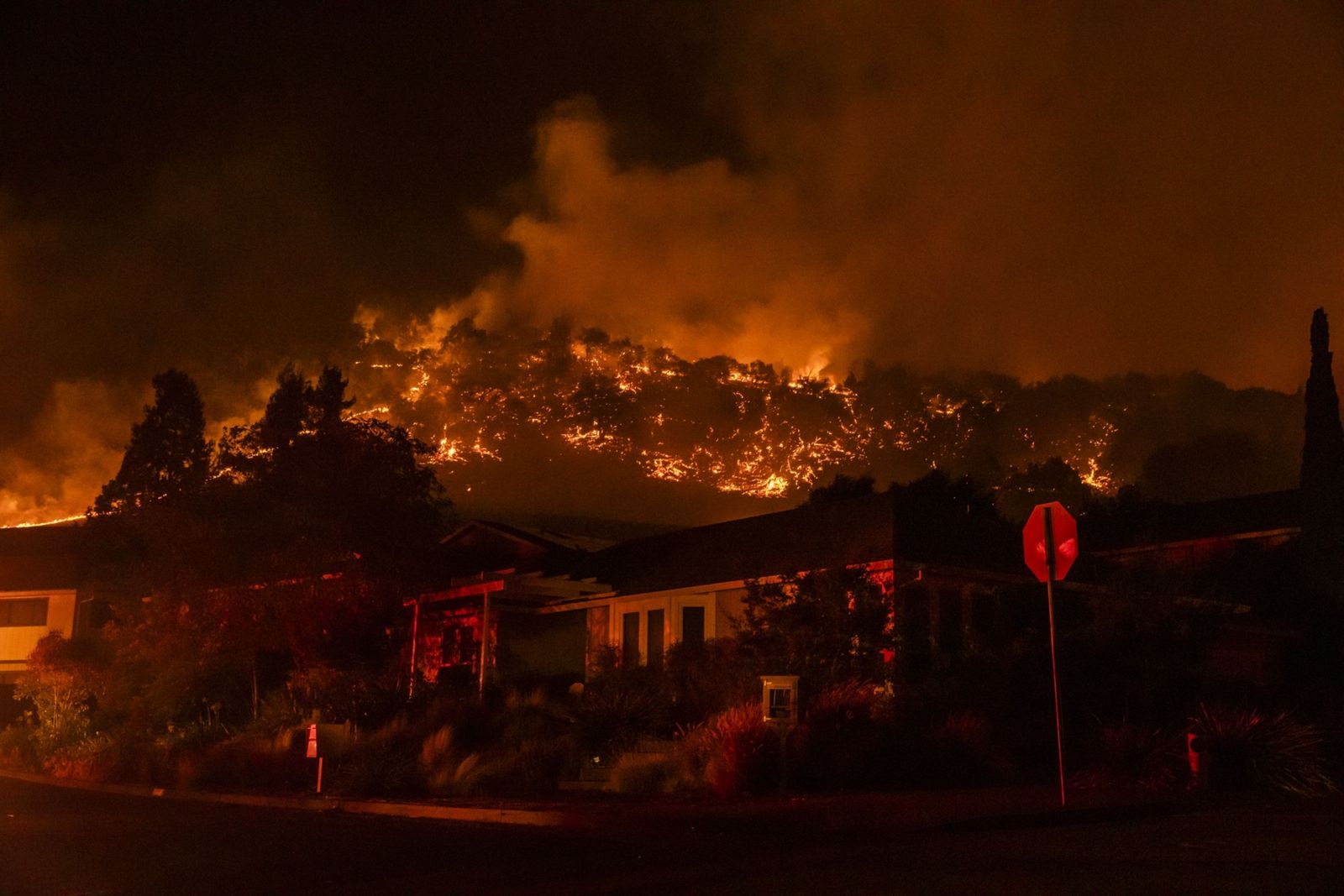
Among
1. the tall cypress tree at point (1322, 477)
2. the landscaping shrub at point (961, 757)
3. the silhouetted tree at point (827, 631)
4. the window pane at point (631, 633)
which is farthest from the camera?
the tall cypress tree at point (1322, 477)

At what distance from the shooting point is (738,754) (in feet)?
47.8

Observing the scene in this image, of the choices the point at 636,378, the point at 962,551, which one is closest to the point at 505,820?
the point at 962,551

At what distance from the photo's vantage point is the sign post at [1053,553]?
13289mm

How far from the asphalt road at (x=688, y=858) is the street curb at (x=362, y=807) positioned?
419 mm

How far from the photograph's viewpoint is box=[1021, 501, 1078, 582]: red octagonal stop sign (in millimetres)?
13603

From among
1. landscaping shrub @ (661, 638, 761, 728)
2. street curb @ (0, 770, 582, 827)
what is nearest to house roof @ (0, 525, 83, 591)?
street curb @ (0, 770, 582, 827)

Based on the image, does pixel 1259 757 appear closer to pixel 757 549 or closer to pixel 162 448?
pixel 757 549

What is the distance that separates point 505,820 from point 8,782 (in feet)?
42.2

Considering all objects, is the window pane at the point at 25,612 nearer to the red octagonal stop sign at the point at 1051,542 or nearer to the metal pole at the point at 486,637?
the metal pole at the point at 486,637

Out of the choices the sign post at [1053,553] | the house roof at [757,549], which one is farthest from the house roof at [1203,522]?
the sign post at [1053,553]

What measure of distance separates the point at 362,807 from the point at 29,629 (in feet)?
101

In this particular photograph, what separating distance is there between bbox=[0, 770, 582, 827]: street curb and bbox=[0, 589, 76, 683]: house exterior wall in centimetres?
2083

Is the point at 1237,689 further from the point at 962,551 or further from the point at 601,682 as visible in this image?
the point at 601,682

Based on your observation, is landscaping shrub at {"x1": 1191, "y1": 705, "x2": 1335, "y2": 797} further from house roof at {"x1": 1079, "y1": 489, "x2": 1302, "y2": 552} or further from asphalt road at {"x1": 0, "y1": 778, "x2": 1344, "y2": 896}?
house roof at {"x1": 1079, "y1": 489, "x2": 1302, "y2": 552}
